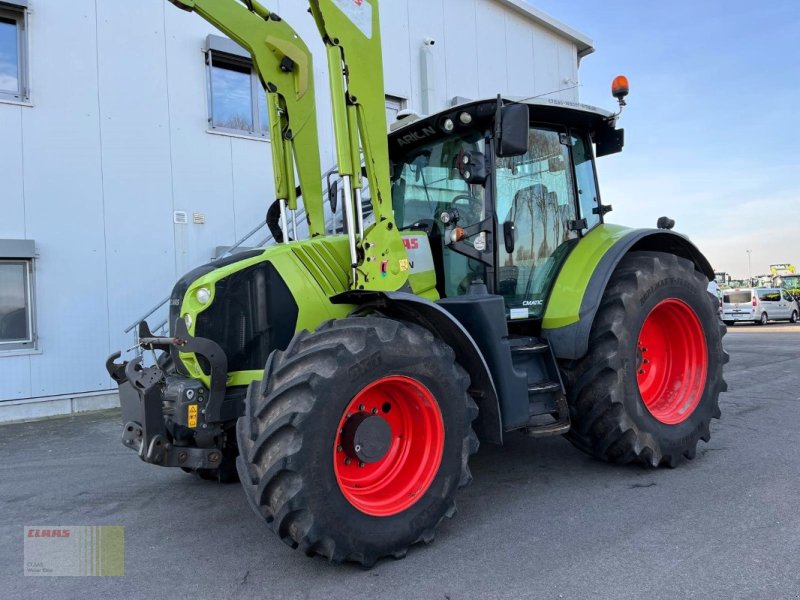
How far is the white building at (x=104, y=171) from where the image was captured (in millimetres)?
7656

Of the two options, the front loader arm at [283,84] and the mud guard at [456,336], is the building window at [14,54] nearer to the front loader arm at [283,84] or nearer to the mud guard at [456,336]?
the front loader arm at [283,84]

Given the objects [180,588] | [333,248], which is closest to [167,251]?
[333,248]

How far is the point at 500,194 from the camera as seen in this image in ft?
13.6

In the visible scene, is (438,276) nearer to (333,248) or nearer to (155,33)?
(333,248)

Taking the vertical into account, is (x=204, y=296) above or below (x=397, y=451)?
above

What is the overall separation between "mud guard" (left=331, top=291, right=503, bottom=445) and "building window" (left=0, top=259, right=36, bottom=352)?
6.13 m

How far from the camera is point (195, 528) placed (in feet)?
11.8

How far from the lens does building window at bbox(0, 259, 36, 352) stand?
7.59 m

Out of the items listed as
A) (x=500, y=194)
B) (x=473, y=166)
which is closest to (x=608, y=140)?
(x=500, y=194)

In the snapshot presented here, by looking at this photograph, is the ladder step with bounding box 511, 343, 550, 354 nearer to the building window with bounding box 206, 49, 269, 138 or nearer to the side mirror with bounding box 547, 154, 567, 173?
the side mirror with bounding box 547, 154, 567, 173

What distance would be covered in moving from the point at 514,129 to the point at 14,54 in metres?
7.63

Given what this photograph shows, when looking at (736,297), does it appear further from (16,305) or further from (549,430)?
(16,305)

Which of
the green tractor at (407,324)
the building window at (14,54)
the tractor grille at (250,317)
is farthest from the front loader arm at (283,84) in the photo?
the building window at (14,54)

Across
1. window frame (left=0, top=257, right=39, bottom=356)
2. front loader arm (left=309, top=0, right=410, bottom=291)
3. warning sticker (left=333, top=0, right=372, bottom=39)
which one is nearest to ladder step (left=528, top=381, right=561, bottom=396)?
front loader arm (left=309, top=0, right=410, bottom=291)
